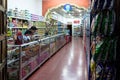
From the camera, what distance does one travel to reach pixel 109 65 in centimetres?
231

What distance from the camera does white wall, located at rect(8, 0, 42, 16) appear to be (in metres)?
11.3

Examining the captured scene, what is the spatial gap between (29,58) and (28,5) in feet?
28.4

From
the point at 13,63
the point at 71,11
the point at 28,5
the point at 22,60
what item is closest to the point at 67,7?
the point at 28,5

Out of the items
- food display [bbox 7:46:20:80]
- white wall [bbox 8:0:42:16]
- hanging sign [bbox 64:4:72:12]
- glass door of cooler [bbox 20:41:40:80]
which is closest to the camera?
food display [bbox 7:46:20:80]

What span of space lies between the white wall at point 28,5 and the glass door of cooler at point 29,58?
5228 millimetres

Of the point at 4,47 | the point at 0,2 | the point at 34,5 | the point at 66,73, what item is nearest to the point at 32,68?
the point at 66,73

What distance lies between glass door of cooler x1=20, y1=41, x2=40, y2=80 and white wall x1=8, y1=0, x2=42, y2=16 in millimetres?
5228

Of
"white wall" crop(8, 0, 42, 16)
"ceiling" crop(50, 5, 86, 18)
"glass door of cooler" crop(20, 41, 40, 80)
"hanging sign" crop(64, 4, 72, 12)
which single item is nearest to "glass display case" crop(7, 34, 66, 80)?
"glass door of cooler" crop(20, 41, 40, 80)

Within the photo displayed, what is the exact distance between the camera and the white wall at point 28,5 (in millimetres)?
11323

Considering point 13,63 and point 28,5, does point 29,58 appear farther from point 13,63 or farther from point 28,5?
point 28,5

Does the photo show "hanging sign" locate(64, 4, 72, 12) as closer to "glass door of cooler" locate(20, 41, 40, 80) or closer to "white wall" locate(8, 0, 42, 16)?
"white wall" locate(8, 0, 42, 16)

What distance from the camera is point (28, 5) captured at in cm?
1388

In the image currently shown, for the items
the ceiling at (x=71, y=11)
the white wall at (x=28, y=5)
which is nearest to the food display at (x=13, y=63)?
the white wall at (x=28, y=5)

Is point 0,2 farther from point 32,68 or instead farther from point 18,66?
point 32,68
